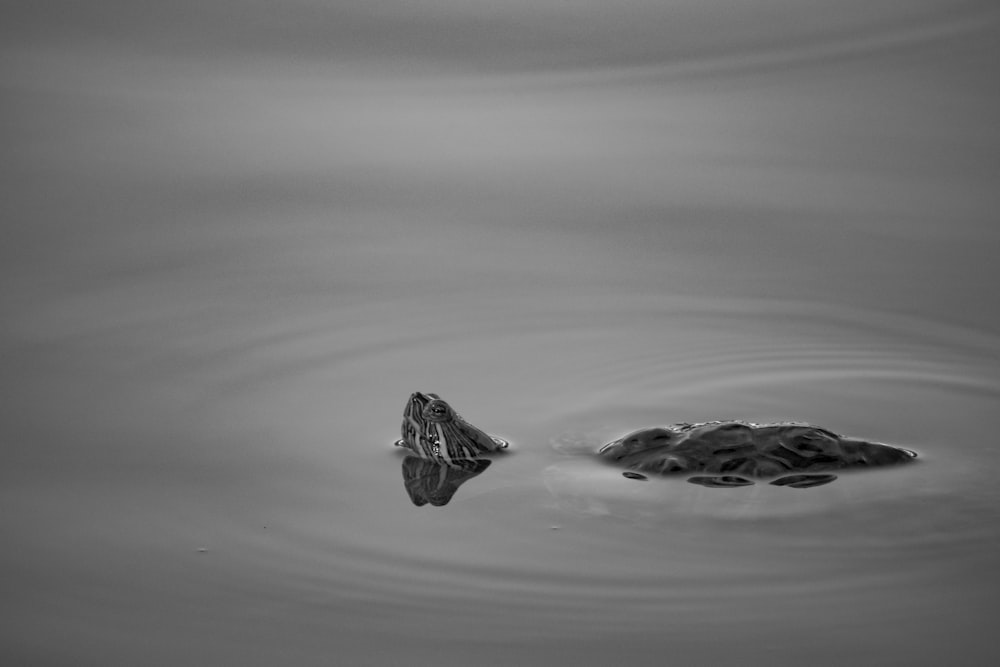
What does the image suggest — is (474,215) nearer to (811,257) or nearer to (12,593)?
(811,257)

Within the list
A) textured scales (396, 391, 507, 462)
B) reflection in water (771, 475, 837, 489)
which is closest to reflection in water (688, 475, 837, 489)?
reflection in water (771, 475, 837, 489)

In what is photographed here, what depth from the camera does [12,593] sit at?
3756mm

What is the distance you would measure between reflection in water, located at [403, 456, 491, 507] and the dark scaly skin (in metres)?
0.44

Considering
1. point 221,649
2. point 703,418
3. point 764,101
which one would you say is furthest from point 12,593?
point 764,101

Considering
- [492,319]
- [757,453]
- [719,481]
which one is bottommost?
[719,481]

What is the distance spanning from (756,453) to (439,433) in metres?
0.89

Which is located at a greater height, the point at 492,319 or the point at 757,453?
the point at 492,319

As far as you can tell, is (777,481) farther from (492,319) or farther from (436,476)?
(492,319)

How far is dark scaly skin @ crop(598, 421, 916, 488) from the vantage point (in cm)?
431

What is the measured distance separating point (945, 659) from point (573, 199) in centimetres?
313

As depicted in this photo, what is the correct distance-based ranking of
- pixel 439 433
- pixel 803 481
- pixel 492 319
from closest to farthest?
1. pixel 803 481
2. pixel 439 433
3. pixel 492 319

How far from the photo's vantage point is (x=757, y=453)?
4.33 meters

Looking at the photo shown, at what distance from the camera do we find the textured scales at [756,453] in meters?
4.31

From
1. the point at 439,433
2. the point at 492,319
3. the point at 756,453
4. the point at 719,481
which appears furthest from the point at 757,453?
the point at 492,319
